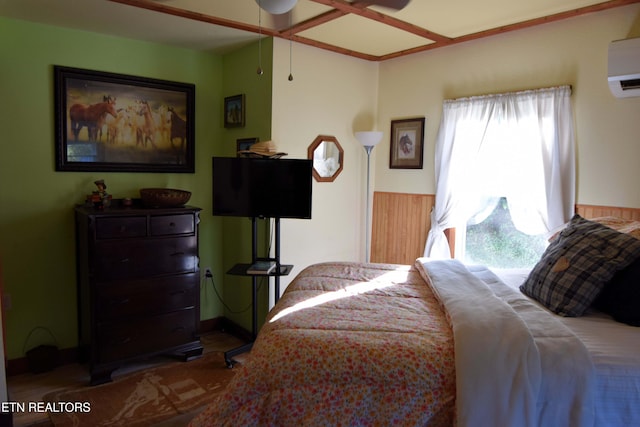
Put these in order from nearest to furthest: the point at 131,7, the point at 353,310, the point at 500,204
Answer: the point at 353,310
the point at 131,7
the point at 500,204

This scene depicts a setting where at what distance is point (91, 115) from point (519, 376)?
3407 millimetres

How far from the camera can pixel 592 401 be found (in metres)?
1.48

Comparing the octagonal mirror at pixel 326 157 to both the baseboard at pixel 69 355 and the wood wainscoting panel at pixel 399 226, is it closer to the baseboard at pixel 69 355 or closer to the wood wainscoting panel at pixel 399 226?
the wood wainscoting panel at pixel 399 226

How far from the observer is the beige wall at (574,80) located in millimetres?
2789

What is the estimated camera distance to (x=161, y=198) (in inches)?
131

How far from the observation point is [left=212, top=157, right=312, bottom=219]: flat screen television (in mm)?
3189

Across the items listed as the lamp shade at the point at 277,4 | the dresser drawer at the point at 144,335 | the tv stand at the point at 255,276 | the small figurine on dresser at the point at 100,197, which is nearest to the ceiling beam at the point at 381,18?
the lamp shade at the point at 277,4

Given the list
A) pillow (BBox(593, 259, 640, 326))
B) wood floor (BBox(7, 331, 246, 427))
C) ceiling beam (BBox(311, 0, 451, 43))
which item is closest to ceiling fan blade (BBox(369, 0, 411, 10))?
ceiling beam (BBox(311, 0, 451, 43))

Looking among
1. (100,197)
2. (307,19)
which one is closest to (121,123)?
(100,197)

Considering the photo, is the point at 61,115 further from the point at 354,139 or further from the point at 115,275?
the point at 354,139

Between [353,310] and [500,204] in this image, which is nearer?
[353,310]

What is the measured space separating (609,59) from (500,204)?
130 cm

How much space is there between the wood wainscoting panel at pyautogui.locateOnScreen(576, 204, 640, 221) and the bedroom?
0.15 feet

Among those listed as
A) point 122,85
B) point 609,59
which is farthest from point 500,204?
point 122,85
